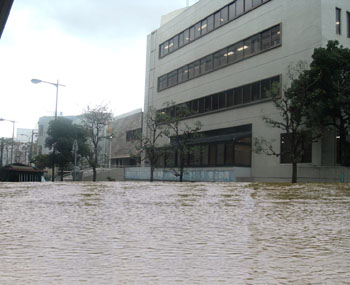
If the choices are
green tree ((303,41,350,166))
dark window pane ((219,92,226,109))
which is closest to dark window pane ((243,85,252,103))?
dark window pane ((219,92,226,109))

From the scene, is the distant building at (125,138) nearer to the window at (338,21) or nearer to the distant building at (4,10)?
the window at (338,21)

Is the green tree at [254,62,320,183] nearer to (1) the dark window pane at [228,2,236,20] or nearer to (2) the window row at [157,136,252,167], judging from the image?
(2) the window row at [157,136,252,167]

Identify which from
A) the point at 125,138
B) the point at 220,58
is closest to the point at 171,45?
the point at 220,58

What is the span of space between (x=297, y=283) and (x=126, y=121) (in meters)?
55.7

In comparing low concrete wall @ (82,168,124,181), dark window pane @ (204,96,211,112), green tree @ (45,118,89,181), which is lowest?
low concrete wall @ (82,168,124,181)

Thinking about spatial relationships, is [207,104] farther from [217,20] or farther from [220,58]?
[217,20]

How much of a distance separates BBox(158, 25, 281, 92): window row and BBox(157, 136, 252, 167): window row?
7283 millimetres

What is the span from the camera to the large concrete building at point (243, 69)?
82.6ft

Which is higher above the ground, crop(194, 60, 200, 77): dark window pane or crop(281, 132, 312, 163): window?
crop(194, 60, 200, 77): dark window pane

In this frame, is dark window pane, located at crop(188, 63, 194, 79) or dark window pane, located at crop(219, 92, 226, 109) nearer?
dark window pane, located at crop(219, 92, 226, 109)

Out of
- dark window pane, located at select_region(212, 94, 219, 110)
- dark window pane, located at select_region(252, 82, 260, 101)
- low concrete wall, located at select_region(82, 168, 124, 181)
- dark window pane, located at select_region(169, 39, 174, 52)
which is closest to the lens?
dark window pane, located at select_region(252, 82, 260, 101)

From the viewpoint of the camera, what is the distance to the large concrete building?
2517 cm

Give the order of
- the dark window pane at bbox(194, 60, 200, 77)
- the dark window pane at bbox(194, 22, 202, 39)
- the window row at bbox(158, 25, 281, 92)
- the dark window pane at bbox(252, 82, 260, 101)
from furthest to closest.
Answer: the dark window pane at bbox(194, 22, 202, 39) < the dark window pane at bbox(194, 60, 200, 77) < the dark window pane at bbox(252, 82, 260, 101) < the window row at bbox(158, 25, 281, 92)

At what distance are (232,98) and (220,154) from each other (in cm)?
496
